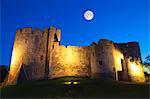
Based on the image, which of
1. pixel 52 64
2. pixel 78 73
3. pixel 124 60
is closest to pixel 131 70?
pixel 124 60

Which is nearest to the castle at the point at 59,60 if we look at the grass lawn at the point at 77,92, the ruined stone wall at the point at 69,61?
the ruined stone wall at the point at 69,61

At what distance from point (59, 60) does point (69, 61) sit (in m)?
1.57

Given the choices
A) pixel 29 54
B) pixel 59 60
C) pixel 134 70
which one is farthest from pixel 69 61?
pixel 134 70

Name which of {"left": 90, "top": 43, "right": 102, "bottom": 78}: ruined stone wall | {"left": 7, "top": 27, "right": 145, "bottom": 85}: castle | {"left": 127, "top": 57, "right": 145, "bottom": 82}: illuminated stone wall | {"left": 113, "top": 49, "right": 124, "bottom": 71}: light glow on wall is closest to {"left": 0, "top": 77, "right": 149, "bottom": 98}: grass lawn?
{"left": 90, "top": 43, "right": 102, "bottom": 78}: ruined stone wall

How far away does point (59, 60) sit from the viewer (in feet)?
110

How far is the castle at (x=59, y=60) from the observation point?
32.6m

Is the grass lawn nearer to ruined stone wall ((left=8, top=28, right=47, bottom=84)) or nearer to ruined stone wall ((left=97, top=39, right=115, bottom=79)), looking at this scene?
ruined stone wall ((left=97, top=39, right=115, bottom=79))

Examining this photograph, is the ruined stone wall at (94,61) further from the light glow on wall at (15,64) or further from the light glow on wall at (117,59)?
the light glow on wall at (15,64)

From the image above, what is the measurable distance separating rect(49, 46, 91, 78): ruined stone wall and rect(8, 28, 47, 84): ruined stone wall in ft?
5.79

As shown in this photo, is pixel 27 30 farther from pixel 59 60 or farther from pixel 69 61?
pixel 69 61

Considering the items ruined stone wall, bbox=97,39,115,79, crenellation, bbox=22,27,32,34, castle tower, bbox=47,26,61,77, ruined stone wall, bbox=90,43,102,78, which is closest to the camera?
ruined stone wall, bbox=97,39,115,79

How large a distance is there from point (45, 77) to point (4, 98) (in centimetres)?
1309

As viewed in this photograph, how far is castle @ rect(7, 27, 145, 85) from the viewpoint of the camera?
3259 centimetres

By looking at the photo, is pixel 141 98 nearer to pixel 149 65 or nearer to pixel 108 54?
pixel 108 54
